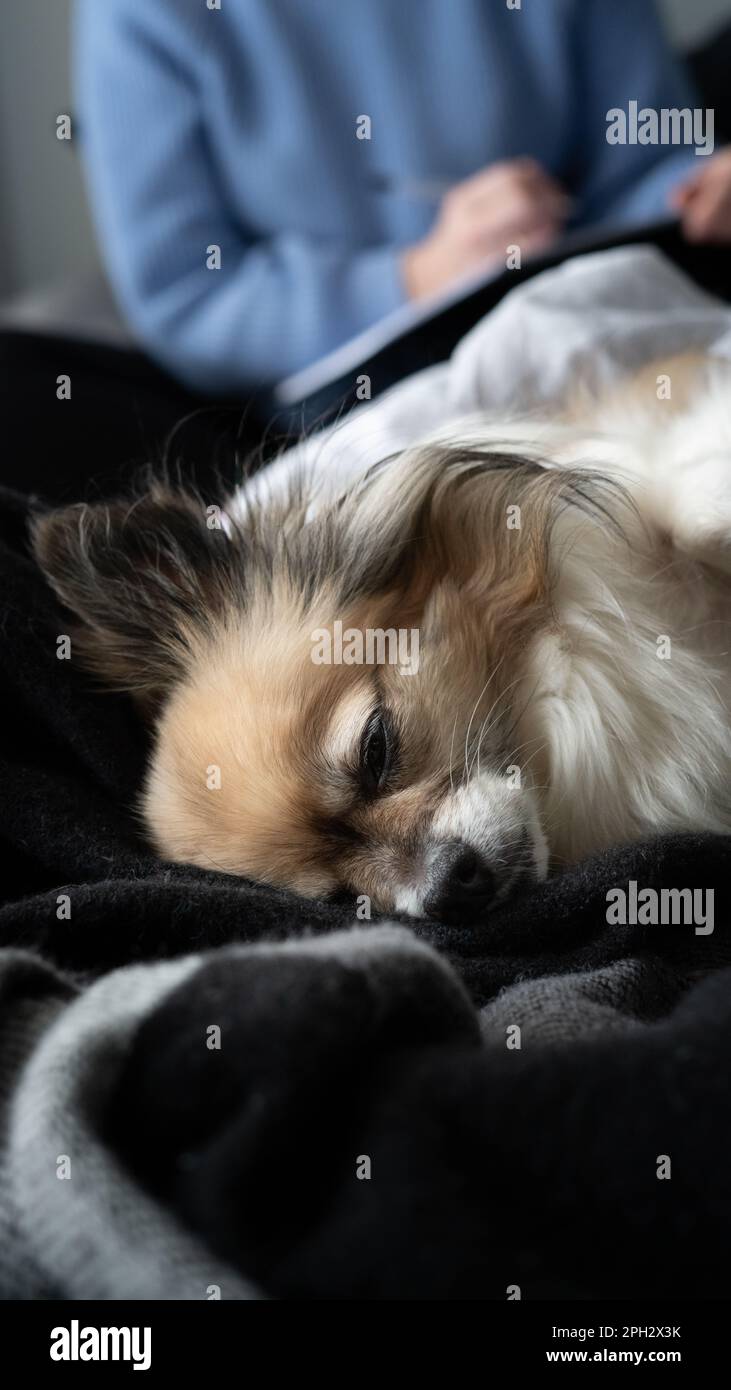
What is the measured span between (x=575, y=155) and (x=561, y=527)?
207 centimetres

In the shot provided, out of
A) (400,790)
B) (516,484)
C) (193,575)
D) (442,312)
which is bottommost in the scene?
(400,790)

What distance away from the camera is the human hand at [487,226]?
270 centimetres

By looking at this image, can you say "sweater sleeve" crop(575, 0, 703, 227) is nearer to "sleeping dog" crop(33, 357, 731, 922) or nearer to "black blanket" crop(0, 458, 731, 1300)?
"sleeping dog" crop(33, 357, 731, 922)

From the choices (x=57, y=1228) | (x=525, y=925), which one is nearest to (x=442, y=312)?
(x=525, y=925)

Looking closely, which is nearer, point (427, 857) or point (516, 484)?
point (427, 857)

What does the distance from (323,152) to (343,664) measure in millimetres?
2000

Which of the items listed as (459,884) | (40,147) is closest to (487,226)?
(459,884)

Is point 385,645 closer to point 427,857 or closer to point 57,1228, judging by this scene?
point 427,857

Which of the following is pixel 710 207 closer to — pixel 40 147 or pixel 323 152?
pixel 323 152

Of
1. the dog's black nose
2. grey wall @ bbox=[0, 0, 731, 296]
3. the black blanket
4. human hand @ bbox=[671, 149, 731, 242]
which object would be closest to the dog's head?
the dog's black nose

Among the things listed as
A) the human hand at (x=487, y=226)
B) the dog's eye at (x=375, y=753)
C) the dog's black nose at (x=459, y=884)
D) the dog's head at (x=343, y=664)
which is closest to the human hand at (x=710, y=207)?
→ the human hand at (x=487, y=226)

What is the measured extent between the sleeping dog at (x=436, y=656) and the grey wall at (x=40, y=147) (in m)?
3.23
